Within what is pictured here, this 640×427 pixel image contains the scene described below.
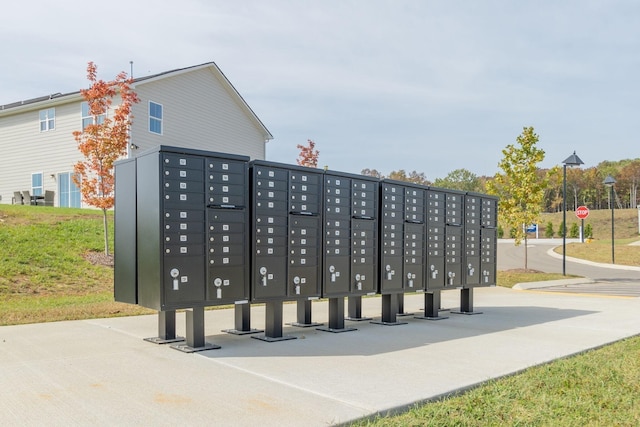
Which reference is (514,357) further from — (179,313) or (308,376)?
(179,313)

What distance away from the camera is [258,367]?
20.0 ft

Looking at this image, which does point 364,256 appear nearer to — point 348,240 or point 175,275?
point 348,240

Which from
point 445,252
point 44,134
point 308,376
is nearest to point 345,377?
point 308,376

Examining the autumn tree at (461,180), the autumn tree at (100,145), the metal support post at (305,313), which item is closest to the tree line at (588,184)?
the autumn tree at (461,180)

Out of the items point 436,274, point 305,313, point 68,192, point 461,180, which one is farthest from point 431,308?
point 461,180

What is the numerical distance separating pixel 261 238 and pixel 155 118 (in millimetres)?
17786

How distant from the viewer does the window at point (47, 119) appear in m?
24.5

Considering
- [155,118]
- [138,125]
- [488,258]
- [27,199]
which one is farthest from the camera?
[155,118]

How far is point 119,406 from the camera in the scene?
4586mm

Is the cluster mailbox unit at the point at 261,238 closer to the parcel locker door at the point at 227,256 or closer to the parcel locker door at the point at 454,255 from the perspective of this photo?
the parcel locker door at the point at 227,256

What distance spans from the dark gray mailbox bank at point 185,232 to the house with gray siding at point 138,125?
15745mm

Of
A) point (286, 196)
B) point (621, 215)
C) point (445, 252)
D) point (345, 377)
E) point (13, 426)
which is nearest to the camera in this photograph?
point (13, 426)

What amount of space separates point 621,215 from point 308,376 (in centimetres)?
8041

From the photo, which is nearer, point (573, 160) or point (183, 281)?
point (183, 281)
